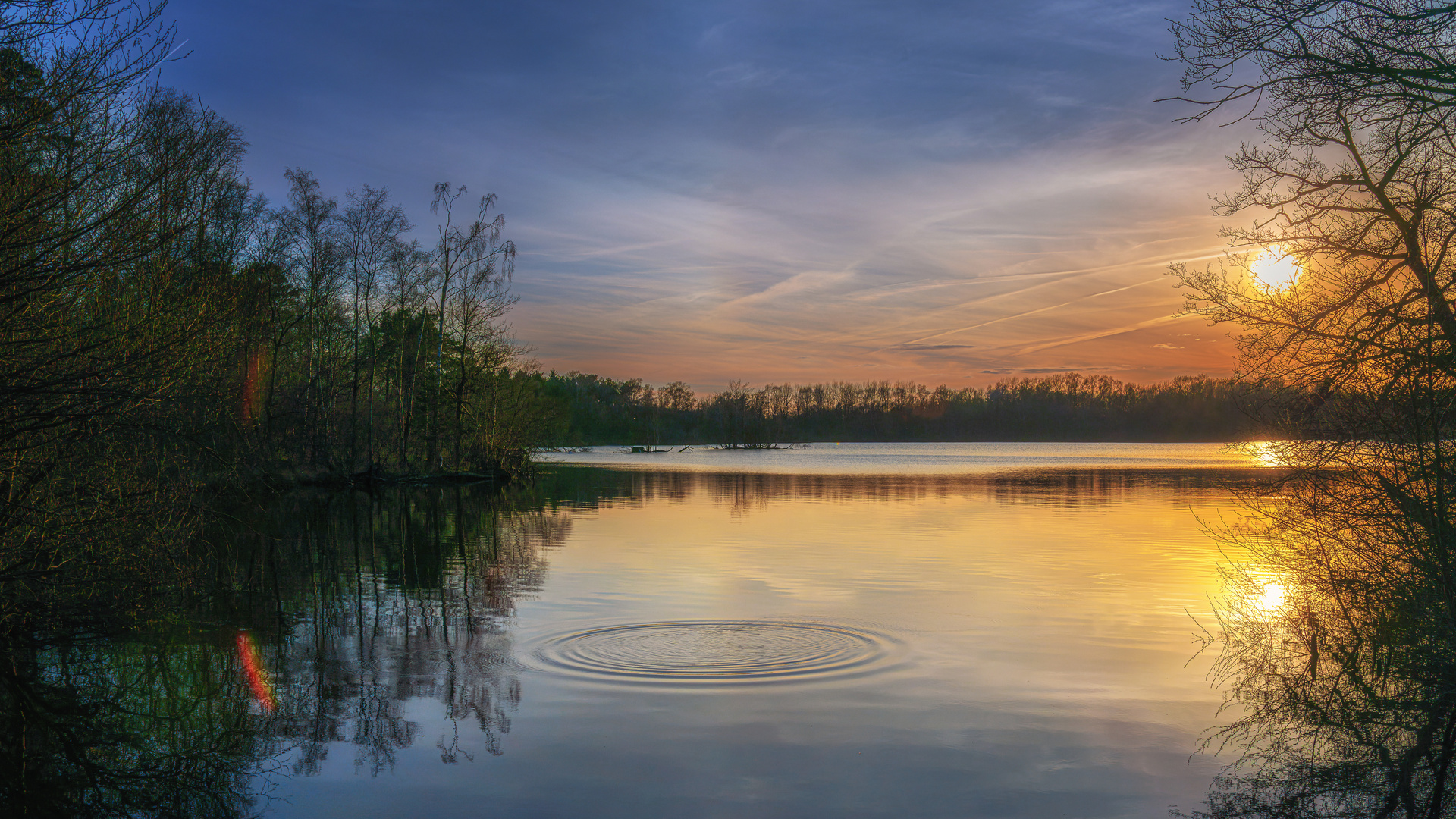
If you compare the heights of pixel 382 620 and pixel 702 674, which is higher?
pixel 702 674

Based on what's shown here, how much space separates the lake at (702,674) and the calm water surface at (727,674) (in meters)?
0.04

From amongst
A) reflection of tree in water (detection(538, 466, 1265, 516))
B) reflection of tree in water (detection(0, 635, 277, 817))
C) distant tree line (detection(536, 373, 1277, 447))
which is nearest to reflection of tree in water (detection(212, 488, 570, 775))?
reflection of tree in water (detection(0, 635, 277, 817))

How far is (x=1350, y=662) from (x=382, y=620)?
12.0 m

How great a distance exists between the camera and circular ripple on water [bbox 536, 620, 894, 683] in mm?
9992

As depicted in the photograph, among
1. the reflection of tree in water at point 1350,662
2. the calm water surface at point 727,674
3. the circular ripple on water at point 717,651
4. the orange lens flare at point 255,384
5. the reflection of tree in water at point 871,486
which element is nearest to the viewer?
the calm water surface at point 727,674

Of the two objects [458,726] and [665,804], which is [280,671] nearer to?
[458,726]

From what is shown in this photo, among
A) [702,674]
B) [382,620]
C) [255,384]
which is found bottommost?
[382,620]

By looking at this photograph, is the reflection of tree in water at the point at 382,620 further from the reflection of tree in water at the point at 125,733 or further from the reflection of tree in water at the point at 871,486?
the reflection of tree in water at the point at 871,486

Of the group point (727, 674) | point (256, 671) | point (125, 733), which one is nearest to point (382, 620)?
point (256, 671)

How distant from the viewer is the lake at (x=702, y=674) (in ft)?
22.4

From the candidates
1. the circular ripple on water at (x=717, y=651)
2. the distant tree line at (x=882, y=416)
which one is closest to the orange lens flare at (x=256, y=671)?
→ the circular ripple on water at (x=717, y=651)

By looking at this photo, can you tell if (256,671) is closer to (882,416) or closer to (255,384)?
(255,384)

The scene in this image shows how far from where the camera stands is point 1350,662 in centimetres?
1081

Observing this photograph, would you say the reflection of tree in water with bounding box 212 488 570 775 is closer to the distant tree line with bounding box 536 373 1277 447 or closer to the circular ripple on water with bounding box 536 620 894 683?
the circular ripple on water with bounding box 536 620 894 683
